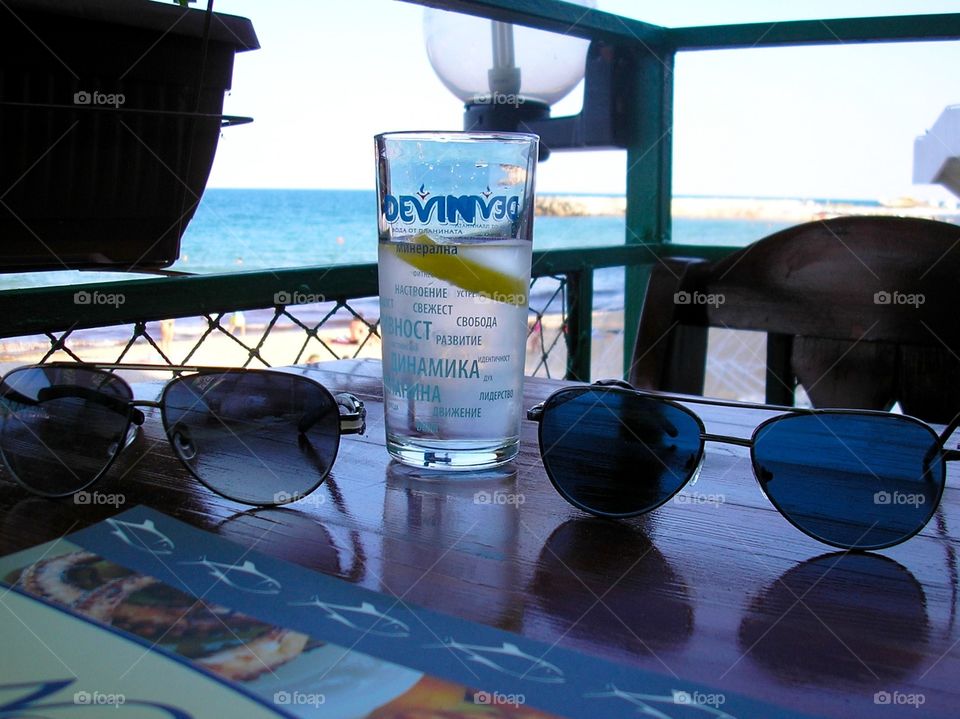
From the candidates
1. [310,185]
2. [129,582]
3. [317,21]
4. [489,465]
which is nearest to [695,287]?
[489,465]

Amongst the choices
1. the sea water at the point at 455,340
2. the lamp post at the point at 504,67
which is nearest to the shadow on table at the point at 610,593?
the sea water at the point at 455,340

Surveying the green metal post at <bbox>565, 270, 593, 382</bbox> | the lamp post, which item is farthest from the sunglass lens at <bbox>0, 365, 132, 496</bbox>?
the green metal post at <bbox>565, 270, 593, 382</bbox>

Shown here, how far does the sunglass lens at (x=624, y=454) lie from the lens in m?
0.56

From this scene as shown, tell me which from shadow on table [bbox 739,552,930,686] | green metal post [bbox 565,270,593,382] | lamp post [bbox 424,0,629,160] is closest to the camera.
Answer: shadow on table [bbox 739,552,930,686]

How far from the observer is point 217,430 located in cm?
60

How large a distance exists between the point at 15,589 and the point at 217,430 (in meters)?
0.18

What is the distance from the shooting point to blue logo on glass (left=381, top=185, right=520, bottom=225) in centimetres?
59

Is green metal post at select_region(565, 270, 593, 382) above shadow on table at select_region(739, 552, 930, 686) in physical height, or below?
below

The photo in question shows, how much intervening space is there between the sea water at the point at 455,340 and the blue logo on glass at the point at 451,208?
14 mm

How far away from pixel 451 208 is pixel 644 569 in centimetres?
26

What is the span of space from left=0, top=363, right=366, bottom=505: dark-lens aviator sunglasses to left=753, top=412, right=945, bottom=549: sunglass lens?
28cm

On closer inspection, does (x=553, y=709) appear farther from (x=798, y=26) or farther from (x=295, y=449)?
(x=798, y=26)

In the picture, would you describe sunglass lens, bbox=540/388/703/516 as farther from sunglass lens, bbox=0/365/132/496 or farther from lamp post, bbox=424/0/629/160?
lamp post, bbox=424/0/629/160

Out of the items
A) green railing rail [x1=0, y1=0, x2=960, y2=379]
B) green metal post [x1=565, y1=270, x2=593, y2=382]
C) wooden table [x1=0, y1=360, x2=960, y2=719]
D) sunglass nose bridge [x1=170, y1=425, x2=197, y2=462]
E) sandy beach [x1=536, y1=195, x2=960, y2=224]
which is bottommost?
sandy beach [x1=536, y1=195, x2=960, y2=224]
